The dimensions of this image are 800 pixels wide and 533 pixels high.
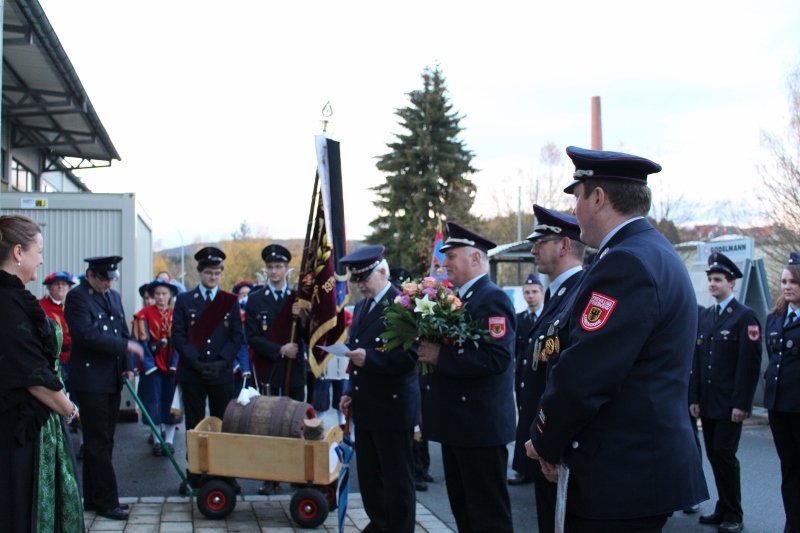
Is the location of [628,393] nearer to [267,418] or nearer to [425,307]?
[425,307]

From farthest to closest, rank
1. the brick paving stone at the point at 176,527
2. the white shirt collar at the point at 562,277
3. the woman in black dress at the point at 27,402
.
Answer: the brick paving stone at the point at 176,527 → the white shirt collar at the point at 562,277 → the woman in black dress at the point at 27,402

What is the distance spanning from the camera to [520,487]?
7.53 metres

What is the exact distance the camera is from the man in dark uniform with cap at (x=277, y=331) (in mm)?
7059

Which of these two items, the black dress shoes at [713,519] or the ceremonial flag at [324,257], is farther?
the ceremonial flag at [324,257]

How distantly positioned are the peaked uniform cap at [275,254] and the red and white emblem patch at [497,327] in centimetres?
378

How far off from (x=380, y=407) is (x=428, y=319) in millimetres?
939

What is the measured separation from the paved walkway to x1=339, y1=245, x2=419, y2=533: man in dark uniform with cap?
2.54 feet

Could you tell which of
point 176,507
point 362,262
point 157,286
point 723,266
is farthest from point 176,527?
point 723,266

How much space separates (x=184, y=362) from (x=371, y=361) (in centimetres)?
272

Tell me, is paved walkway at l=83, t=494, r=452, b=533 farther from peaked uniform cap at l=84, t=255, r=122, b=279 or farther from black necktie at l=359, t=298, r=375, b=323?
peaked uniform cap at l=84, t=255, r=122, b=279

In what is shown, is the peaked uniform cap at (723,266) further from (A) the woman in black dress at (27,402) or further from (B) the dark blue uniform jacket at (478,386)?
(A) the woman in black dress at (27,402)

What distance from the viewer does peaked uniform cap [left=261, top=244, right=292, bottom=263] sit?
7.93 meters

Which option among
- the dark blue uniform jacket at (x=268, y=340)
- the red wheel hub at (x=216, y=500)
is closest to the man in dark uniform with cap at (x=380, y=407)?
the red wheel hub at (x=216, y=500)

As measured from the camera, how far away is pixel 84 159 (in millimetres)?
17484
